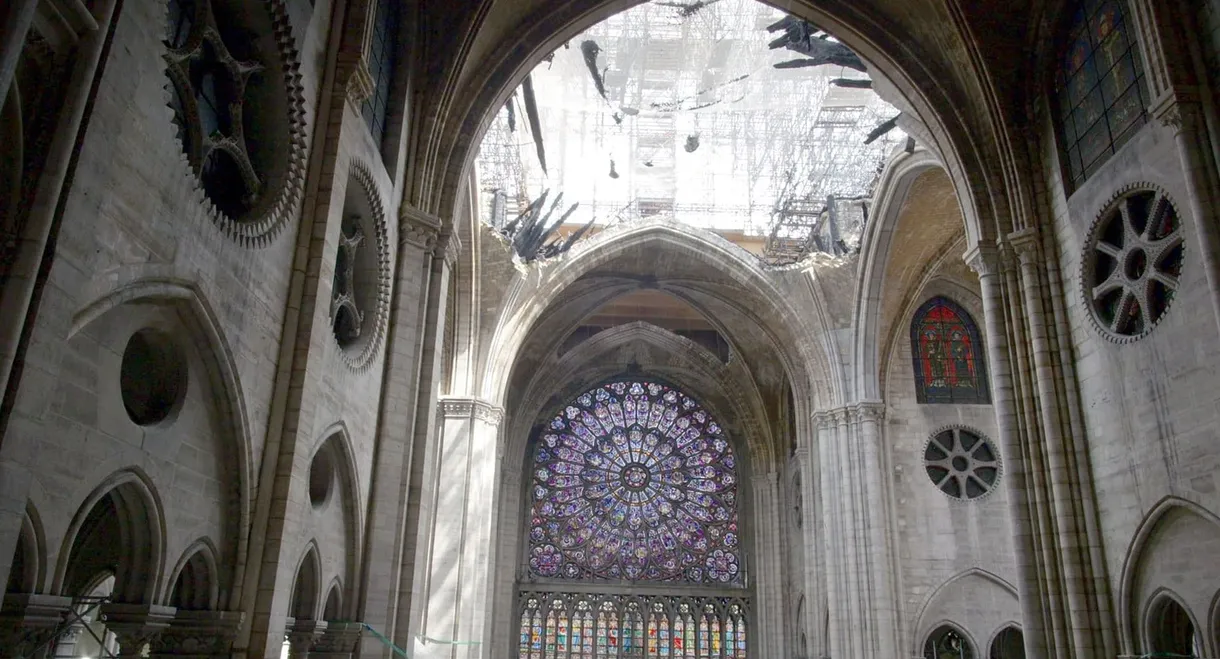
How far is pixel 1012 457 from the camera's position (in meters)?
10.7

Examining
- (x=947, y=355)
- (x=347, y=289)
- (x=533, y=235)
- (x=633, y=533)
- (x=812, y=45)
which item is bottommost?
(x=347, y=289)

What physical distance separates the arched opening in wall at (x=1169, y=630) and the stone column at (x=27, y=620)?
912cm

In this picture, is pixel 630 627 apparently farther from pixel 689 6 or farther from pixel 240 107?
pixel 240 107

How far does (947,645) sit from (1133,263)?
1087cm

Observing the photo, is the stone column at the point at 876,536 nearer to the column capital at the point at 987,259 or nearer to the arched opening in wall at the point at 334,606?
the column capital at the point at 987,259

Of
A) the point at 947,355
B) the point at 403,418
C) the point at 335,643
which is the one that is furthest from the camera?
the point at 947,355

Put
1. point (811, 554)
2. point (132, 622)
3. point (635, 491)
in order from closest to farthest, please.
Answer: point (132, 622), point (811, 554), point (635, 491)

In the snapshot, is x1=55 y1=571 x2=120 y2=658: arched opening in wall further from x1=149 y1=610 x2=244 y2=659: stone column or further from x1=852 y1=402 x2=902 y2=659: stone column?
x1=852 y1=402 x2=902 y2=659: stone column

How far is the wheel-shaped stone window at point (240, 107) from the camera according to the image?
661 cm

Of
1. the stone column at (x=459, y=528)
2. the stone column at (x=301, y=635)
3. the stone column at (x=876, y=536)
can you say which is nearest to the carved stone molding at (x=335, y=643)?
the stone column at (x=301, y=635)

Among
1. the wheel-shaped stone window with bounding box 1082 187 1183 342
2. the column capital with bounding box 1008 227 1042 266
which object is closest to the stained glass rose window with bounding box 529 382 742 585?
the column capital with bounding box 1008 227 1042 266

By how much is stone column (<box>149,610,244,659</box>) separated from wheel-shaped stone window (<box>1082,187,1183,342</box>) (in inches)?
336

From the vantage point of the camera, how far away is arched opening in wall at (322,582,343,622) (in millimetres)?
9328

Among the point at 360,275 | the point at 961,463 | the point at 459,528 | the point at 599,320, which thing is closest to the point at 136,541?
the point at 360,275
